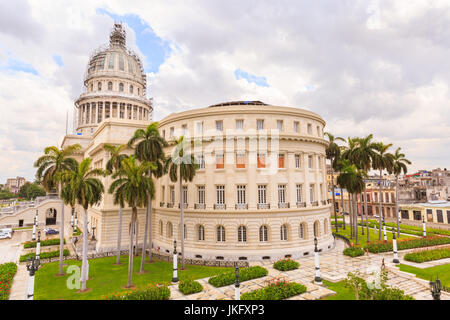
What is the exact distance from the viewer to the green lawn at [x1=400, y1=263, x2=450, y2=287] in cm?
2339

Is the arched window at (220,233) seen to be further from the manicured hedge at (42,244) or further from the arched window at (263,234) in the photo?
Result: the manicured hedge at (42,244)

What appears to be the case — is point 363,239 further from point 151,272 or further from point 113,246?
point 113,246

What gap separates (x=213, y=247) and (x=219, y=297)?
12.0m

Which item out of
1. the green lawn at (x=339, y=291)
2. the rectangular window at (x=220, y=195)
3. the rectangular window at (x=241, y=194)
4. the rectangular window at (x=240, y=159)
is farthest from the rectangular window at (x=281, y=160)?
the green lawn at (x=339, y=291)

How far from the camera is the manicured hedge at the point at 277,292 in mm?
19484

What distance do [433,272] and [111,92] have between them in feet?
262

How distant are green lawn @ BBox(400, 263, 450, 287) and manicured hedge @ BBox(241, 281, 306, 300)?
12690mm

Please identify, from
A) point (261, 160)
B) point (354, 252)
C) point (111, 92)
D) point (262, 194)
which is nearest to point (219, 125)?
point (261, 160)

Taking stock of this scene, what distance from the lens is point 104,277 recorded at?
1071 inches

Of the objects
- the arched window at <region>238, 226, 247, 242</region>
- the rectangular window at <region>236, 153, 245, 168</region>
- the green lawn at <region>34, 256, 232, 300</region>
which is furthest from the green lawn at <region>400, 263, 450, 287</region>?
the rectangular window at <region>236, 153, 245, 168</region>

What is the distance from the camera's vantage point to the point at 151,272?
1120 inches

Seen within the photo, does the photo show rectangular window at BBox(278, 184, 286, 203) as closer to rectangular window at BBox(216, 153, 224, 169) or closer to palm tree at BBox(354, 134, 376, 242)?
rectangular window at BBox(216, 153, 224, 169)
